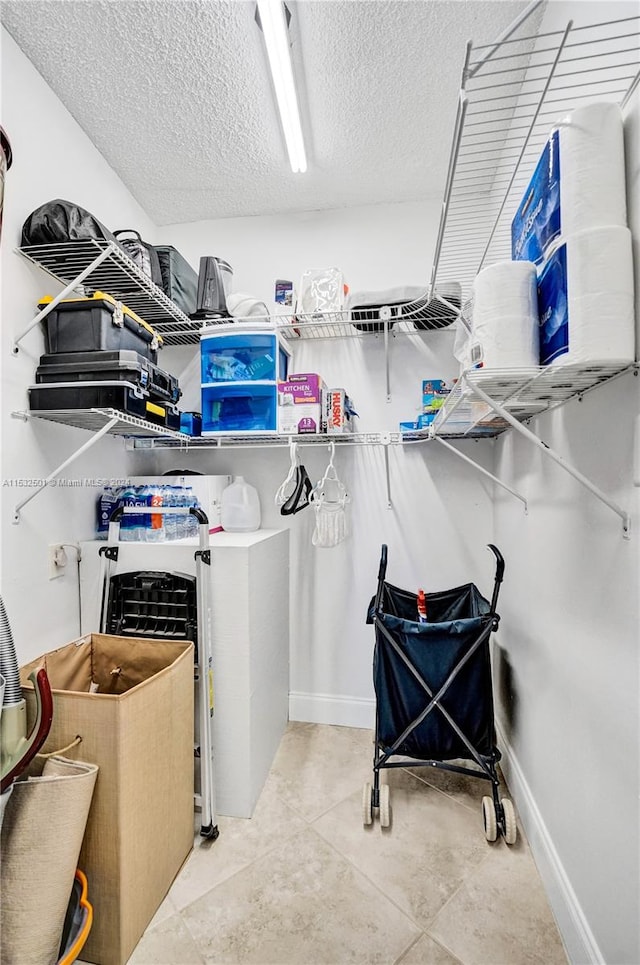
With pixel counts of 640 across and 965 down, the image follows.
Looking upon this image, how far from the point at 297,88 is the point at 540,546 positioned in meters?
1.97

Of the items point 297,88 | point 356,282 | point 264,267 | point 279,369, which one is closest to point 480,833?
point 279,369

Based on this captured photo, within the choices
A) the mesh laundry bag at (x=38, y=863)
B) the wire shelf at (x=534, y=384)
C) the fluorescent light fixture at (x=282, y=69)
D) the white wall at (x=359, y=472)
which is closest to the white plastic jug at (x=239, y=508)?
the white wall at (x=359, y=472)

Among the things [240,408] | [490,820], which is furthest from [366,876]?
[240,408]

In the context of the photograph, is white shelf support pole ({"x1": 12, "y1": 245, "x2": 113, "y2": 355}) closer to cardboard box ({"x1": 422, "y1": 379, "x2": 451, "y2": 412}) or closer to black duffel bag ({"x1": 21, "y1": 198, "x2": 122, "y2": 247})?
black duffel bag ({"x1": 21, "y1": 198, "x2": 122, "y2": 247})

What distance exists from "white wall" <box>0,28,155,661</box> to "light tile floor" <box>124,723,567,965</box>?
3.36ft

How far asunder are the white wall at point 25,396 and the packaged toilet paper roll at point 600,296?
1.69 metres

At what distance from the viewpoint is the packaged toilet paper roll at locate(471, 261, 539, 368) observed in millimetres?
1002

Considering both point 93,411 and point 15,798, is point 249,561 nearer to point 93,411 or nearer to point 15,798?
point 93,411

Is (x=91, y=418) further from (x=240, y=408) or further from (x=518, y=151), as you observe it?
(x=518, y=151)

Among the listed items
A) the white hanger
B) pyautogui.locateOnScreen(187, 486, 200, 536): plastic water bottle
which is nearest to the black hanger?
the white hanger

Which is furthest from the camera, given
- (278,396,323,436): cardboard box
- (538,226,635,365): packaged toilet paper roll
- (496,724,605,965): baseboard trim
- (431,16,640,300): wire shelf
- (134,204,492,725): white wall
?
(134,204,492,725): white wall

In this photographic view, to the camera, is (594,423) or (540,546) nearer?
(594,423)

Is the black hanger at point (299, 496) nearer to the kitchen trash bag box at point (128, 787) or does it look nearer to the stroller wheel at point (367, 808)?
the kitchen trash bag box at point (128, 787)

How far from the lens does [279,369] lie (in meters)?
2.08
